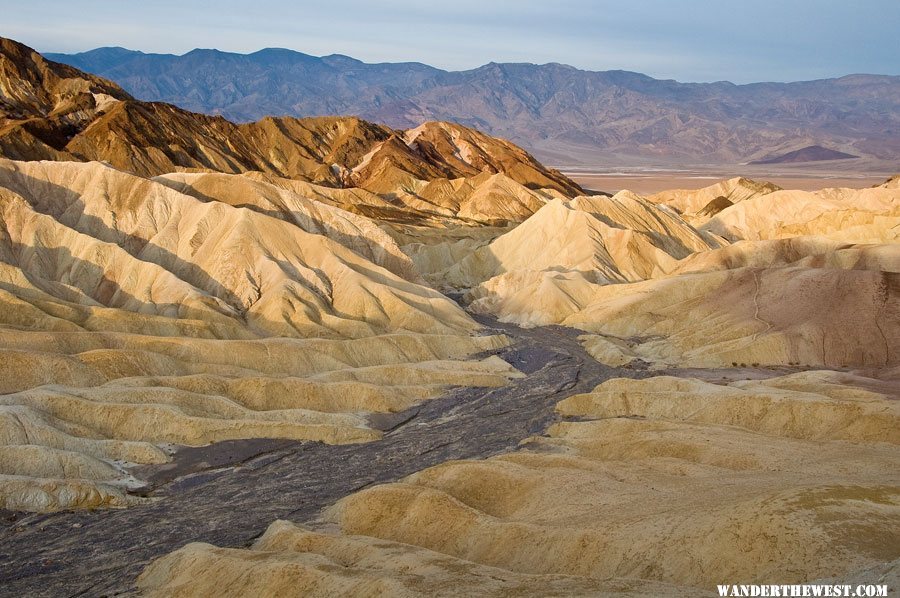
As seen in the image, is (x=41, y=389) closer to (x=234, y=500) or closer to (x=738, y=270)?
(x=234, y=500)

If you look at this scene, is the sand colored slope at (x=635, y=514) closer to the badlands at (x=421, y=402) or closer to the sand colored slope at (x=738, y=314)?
the badlands at (x=421, y=402)

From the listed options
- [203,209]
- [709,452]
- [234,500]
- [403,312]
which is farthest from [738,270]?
[234,500]

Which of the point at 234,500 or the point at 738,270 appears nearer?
the point at 234,500

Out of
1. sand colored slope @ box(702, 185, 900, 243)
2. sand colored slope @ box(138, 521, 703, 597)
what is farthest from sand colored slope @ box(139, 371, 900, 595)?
sand colored slope @ box(702, 185, 900, 243)

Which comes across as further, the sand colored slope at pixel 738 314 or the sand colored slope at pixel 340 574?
the sand colored slope at pixel 738 314

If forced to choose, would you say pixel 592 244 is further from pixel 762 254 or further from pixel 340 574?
pixel 340 574

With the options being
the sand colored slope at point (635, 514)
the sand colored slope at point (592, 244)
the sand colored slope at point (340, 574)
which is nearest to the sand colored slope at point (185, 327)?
the sand colored slope at point (340, 574)

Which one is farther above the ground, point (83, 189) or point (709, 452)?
point (83, 189)

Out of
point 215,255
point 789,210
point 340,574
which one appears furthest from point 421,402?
point 789,210
